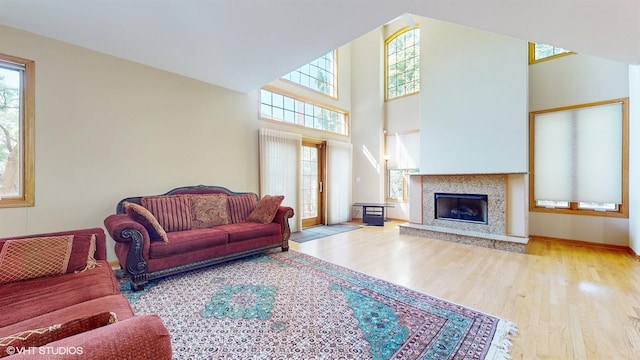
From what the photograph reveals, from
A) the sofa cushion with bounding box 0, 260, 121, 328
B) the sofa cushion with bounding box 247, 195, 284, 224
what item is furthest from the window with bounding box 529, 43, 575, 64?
the sofa cushion with bounding box 0, 260, 121, 328

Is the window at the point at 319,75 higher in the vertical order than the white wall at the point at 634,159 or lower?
higher

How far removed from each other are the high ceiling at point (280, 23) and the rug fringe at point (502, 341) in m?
2.43

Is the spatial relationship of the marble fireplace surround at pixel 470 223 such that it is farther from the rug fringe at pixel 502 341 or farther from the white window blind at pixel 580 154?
the rug fringe at pixel 502 341

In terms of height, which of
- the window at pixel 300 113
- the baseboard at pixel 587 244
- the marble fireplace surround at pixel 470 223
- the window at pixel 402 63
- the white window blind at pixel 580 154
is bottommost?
the baseboard at pixel 587 244

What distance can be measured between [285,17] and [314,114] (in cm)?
351

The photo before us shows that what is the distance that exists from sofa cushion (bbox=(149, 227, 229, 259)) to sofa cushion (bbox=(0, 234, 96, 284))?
24.6 inches

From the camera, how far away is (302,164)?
5559 mm

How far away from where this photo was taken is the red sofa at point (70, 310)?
689mm

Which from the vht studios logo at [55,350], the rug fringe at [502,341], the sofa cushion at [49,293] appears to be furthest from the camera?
the rug fringe at [502,341]

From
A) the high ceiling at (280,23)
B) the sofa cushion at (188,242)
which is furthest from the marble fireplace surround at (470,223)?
the sofa cushion at (188,242)

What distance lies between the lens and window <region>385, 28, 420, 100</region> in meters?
6.07

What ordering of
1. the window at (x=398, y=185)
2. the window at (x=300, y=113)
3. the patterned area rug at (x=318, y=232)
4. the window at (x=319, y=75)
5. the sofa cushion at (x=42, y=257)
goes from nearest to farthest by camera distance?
the sofa cushion at (x=42, y=257) → the patterned area rug at (x=318, y=232) → the window at (x=300, y=113) → the window at (x=319, y=75) → the window at (x=398, y=185)

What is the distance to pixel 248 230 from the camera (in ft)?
10.9

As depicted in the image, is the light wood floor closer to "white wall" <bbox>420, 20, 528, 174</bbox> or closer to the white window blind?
the white window blind
